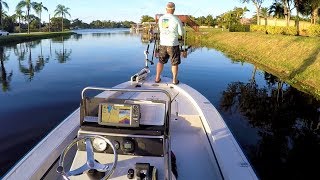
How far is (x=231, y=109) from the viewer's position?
10.6 metres

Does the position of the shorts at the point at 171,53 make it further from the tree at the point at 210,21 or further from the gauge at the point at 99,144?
the tree at the point at 210,21

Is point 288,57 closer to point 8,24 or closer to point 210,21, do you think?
point 210,21

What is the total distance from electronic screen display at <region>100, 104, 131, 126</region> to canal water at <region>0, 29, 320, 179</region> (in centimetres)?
343

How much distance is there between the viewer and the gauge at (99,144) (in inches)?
156

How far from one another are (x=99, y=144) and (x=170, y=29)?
519 cm

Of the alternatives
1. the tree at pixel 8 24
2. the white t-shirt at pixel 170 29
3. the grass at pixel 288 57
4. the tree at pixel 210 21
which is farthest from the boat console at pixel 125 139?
the tree at pixel 210 21

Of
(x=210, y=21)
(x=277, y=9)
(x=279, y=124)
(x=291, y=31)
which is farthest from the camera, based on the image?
(x=210, y=21)

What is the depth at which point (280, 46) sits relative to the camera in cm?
2309

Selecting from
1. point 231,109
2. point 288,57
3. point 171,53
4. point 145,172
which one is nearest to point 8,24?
point 288,57

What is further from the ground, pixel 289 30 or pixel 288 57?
pixel 289 30

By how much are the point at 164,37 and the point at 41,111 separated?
454cm

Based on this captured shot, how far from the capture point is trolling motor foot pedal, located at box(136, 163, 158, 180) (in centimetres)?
357

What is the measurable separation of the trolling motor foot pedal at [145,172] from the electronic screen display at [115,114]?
592mm

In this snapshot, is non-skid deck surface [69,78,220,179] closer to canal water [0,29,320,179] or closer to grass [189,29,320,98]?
canal water [0,29,320,179]
